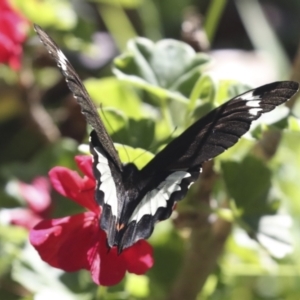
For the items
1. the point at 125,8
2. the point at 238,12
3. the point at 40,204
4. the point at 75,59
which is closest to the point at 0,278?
the point at 40,204

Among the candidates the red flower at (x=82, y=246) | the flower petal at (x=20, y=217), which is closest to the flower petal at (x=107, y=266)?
the red flower at (x=82, y=246)

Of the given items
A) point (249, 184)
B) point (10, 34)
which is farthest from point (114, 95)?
point (249, 184)

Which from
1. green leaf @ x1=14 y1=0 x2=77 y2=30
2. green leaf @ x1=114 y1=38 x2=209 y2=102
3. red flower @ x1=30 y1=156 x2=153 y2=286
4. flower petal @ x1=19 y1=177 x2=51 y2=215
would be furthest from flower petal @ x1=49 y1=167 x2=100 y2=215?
green leaf @ x1=14 y1=0 x2=77 y2=30

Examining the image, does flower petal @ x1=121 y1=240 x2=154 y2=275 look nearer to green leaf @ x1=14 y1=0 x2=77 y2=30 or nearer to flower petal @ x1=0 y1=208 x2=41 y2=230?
flower petal @ x1=0 y1=208 x2=41 y2=230

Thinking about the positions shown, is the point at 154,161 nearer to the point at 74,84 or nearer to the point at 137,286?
the point at 74,84

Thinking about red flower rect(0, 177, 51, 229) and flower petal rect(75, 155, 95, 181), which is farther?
red flower rect(0, 177, 51, 229)

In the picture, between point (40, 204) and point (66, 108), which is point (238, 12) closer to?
point (66, 108)
